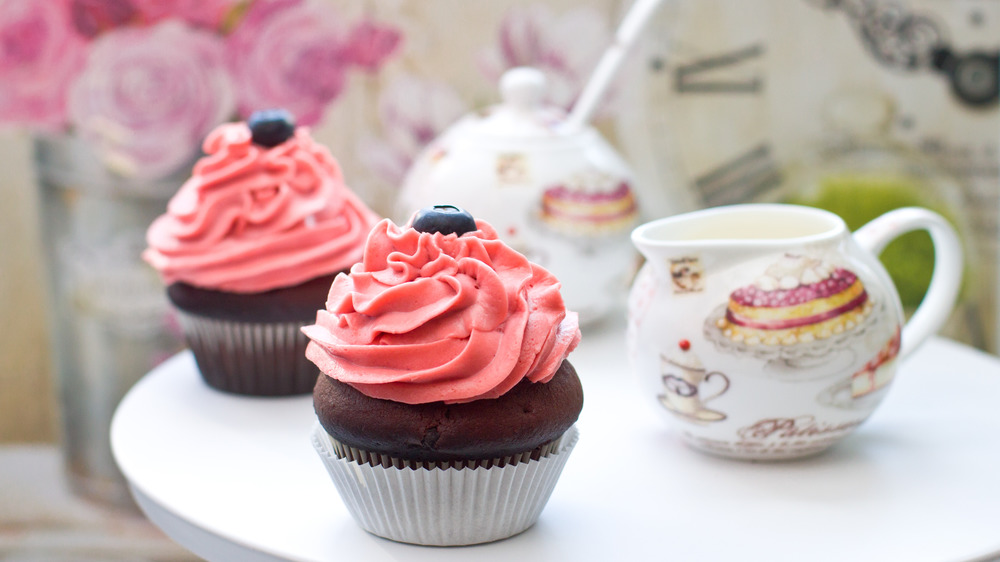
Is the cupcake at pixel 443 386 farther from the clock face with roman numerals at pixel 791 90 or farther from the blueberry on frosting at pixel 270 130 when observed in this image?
the clock face with roman numerals at pixel 791 90

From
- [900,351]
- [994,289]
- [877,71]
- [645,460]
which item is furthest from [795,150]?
[645,460]

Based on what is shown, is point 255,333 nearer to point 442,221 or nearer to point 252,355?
point 252,355

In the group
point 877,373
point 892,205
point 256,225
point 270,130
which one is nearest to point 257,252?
point 256,225

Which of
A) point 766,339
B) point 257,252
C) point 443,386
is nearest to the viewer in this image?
point 443,386

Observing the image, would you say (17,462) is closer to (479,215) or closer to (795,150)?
(479,215)

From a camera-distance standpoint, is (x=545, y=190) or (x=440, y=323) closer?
(x=440, y=323)

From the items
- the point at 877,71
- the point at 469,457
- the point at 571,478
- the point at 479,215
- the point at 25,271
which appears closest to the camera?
the point at 469,457

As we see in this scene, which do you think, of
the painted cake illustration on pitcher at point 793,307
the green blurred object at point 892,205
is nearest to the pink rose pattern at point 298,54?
the green blurred object at point 892,205
